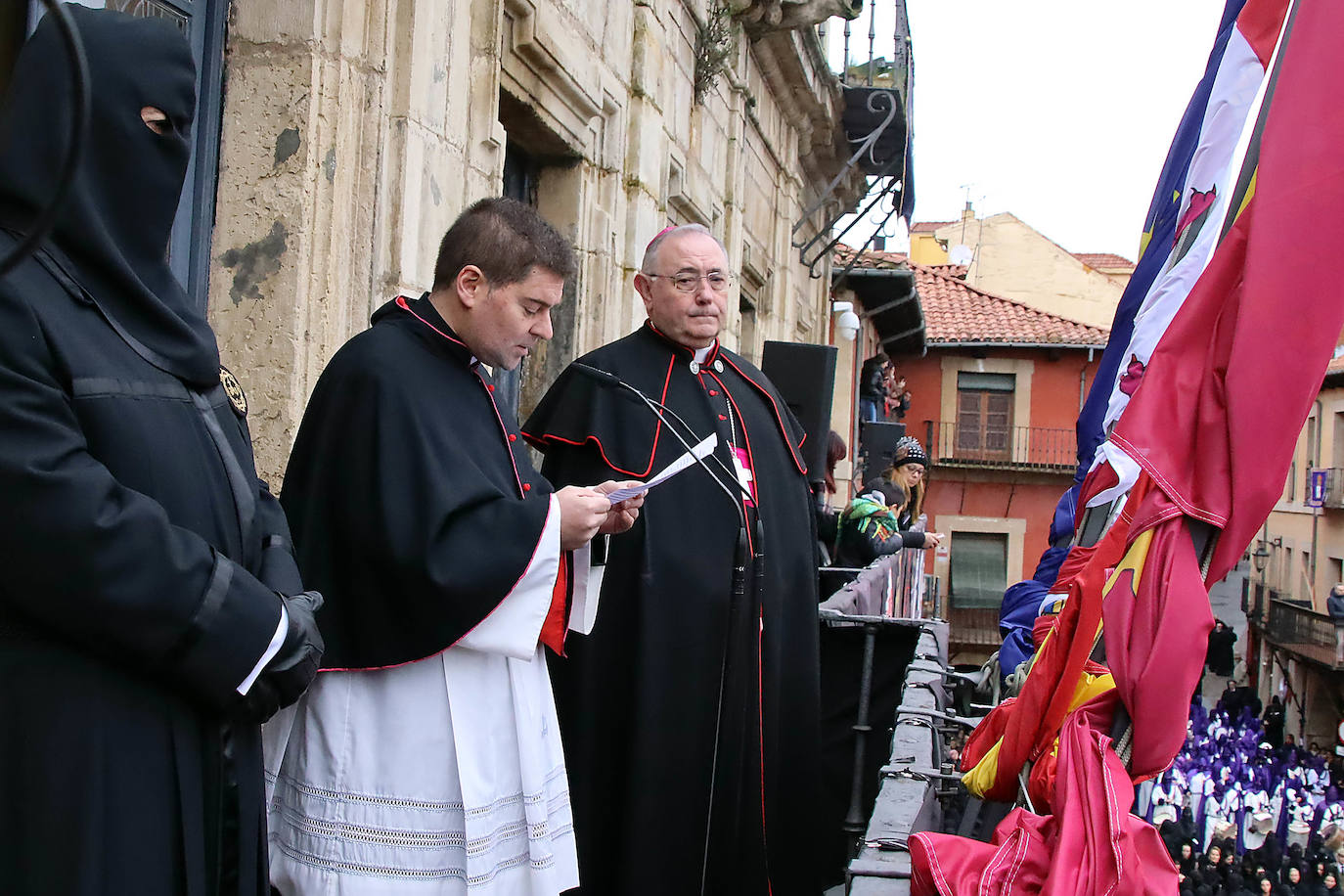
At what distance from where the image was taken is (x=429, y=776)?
226 cm

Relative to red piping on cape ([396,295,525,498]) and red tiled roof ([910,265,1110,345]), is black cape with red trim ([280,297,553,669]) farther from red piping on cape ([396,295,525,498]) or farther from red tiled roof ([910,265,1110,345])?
red tiled roof ([910,265,1110,345])

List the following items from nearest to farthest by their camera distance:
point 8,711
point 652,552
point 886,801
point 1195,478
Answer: point 8,711, point 1195,478, point 886,801, point 652,552

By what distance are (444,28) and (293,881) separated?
3.02m

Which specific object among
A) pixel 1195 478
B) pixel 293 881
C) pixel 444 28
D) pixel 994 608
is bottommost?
pixel 994 608

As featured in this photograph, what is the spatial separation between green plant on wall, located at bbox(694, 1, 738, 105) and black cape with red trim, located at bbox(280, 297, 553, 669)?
6.02 meters

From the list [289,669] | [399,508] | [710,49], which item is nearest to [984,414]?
[710,49]

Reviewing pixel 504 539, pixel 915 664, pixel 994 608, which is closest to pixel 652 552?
pixel 915 664

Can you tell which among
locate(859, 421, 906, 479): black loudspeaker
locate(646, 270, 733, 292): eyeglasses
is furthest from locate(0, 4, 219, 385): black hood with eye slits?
locate(859, 421, 906, 479): black loudspeaker

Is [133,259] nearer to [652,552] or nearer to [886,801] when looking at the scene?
[886,801]

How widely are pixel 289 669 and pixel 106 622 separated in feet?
0.93

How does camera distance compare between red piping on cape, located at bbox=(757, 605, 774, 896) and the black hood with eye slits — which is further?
red piping on cape, located at bbox=(757, 605, 774, 896)

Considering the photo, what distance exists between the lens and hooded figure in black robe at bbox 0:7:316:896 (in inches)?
60.0

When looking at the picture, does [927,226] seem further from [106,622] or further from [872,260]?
[106,622]

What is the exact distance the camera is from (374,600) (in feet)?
7.54
